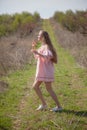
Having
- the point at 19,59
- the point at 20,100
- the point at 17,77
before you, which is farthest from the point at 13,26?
the point at 20,100

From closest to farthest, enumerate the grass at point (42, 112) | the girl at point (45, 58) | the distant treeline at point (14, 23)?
1. the grass at point (42, 112)
2. the girl at point (45, 58)
3. the distant treeline at point (14, 23)

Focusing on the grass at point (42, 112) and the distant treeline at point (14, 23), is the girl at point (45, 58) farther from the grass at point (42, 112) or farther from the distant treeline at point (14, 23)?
the distant treeline at point (14, 23)

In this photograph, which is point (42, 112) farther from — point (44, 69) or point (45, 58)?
point (45, 58)

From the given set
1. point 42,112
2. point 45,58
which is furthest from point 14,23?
point 45,58

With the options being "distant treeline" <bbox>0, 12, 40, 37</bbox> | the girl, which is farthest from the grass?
"distant treeline" <bbox>0, 12, 40, 37</bbox>

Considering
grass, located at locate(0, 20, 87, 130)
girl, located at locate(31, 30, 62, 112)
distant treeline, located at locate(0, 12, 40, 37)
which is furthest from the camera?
distant treeline, located at locate(0, 12, 40, 37)

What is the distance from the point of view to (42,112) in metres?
7.60

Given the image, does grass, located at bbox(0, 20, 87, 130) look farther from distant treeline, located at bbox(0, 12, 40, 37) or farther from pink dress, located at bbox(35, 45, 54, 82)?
distant treeline, located at bbox(0, 12, 40, 37)

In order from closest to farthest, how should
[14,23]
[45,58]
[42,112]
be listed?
[45,58] → [42,112] → [14,23]

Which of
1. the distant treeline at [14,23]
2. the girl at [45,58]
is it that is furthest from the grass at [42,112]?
the distant treeline at [14,23]

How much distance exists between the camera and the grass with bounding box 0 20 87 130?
22.3 feet

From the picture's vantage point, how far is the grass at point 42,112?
6801mm

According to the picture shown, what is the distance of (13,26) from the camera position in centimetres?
5134

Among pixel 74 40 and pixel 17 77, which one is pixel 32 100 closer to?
pixel 17 77
